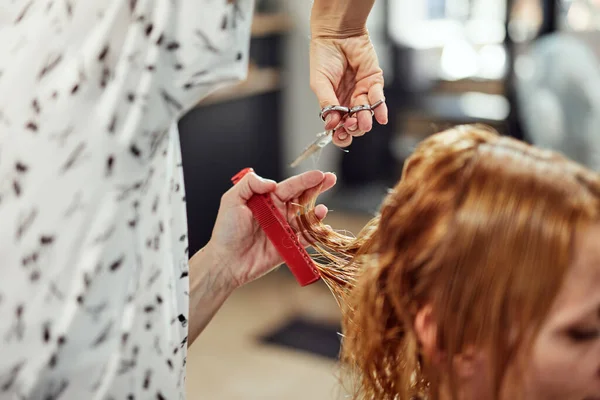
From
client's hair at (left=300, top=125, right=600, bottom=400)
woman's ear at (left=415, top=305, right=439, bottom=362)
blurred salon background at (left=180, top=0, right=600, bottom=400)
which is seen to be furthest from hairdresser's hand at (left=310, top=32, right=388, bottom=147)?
blurred salon background at (left=180, top=0, right=600, bottom=400)

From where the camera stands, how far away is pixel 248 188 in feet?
3.45

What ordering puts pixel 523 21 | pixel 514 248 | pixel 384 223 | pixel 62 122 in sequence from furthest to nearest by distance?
pixel 523 21 → pixel 384 223 → pixel 514 248 → pixel 62 122

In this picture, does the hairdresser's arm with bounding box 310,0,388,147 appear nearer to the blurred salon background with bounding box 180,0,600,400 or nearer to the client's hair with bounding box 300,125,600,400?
the client's hair with bounding box 300,125,600,400

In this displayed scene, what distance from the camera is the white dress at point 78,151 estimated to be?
0.63m

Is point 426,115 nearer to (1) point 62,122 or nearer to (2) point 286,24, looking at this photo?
(2) point 286,24

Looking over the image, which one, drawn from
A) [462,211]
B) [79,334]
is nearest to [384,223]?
[462,211]

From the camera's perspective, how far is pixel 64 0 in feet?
2.11

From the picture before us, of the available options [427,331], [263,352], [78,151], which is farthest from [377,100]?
[263,352]

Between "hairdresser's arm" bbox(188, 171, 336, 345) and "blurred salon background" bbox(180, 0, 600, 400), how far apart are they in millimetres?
1703

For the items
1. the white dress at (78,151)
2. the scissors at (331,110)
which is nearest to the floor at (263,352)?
the scissors at (331,110)

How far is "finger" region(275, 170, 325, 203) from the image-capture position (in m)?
1.04

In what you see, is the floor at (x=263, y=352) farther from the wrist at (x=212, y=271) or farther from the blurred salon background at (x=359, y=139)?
the wrist at (x=212, y=271)

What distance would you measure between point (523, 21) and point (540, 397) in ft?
9.96

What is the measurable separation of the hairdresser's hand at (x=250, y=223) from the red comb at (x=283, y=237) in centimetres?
1
